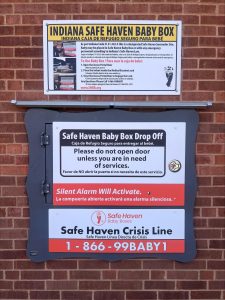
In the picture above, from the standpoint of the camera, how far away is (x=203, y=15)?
11.8 feet

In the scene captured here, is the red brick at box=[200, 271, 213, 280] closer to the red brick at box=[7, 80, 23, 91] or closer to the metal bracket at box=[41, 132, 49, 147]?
the metal bracket at box=[41, 132, 49, 147]

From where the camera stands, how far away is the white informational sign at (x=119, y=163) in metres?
3.62

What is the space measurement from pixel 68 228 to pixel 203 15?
2.02 metres

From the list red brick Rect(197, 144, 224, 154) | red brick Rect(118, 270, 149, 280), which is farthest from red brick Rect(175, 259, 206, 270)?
red brick Rect(197, 144, 224, 154)

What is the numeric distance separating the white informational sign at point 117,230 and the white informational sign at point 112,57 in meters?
0.98

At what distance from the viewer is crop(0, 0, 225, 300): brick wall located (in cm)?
358

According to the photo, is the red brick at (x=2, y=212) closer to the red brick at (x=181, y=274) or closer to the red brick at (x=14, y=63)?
the red brick at (x=14, y=63)

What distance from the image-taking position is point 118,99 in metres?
3.62

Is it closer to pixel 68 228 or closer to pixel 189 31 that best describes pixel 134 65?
pixel 189 31

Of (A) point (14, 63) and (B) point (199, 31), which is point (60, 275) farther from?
(B) point (199, 31)

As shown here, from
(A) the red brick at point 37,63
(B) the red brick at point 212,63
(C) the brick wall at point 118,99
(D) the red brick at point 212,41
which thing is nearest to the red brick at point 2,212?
(C) the brick wall at point 118,99

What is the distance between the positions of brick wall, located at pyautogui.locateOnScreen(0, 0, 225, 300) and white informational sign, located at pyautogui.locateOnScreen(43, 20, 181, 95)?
65 mm

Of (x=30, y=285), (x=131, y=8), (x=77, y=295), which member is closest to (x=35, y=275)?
(x=30, y=285)

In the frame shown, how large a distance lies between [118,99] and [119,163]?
51 centimetres
